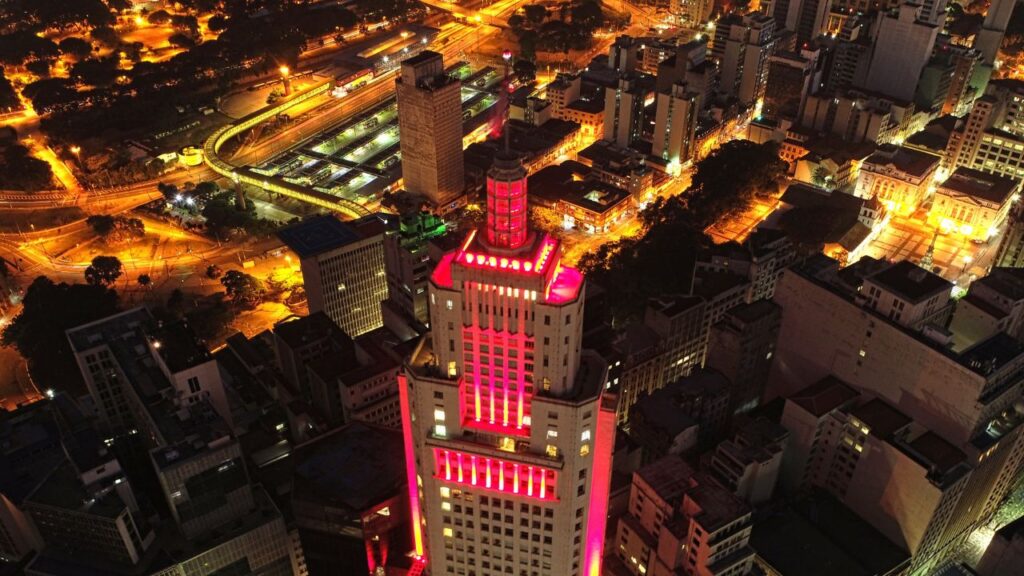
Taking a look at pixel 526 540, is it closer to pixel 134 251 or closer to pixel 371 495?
pixel 371 495

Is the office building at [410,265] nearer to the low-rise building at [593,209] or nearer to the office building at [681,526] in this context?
the office building at [681,526]

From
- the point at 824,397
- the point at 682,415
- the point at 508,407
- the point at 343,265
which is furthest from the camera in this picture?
the point at 343,265

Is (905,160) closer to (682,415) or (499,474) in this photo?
(682,415)

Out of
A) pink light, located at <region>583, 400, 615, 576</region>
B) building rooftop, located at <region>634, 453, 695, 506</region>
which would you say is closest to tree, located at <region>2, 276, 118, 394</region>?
building rooftop, located at <region>634, 453, 695, 506</region>

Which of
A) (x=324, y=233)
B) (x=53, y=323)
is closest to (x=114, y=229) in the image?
(x=53, y=323)

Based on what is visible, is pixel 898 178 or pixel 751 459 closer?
pixel 751 459

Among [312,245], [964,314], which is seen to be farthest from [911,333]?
[312,245]
